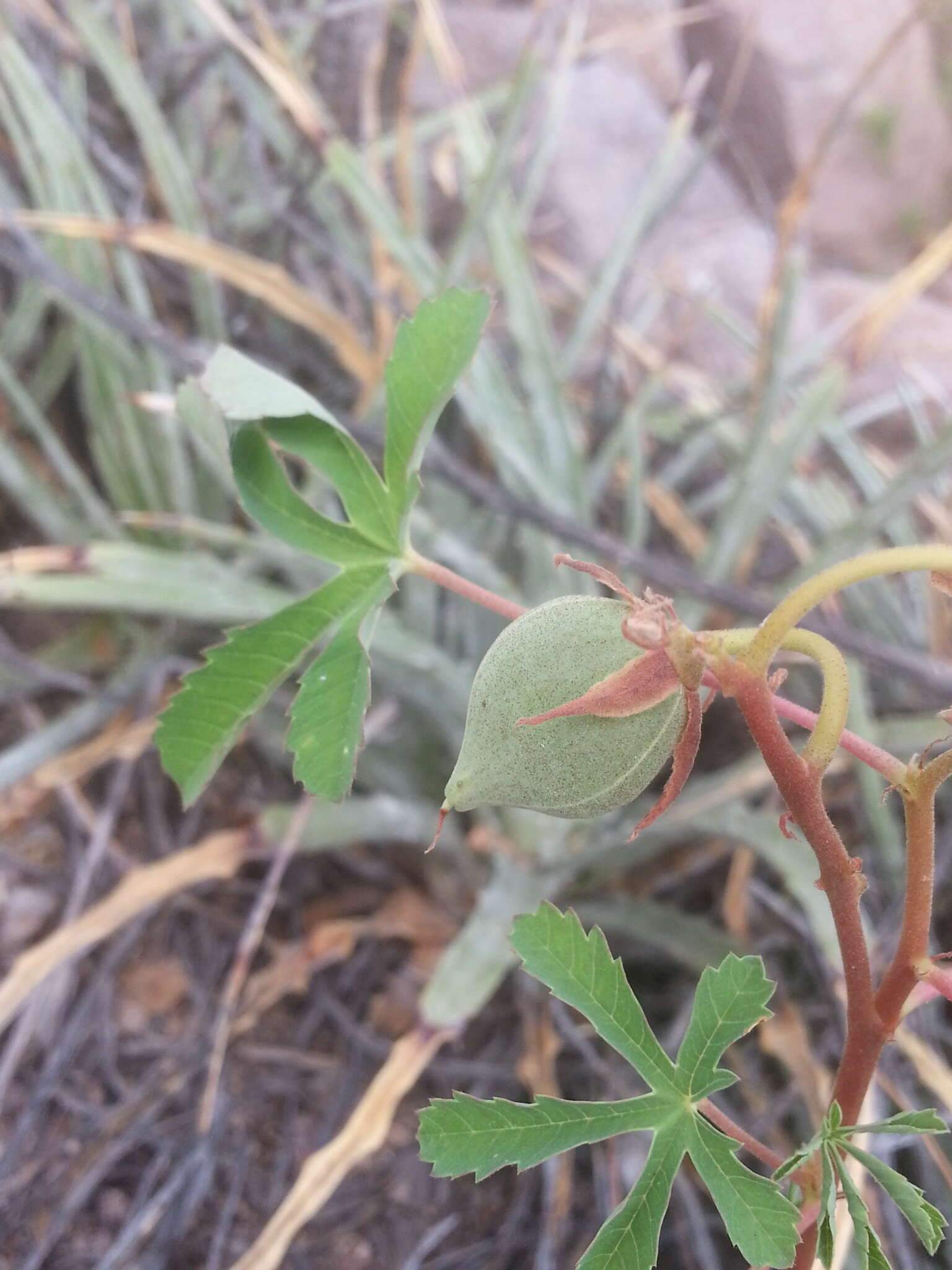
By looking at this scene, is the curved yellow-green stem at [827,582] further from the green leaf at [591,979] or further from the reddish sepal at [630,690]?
the green leaf at [591,979]

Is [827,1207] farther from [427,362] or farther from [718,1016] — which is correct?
[427,362]

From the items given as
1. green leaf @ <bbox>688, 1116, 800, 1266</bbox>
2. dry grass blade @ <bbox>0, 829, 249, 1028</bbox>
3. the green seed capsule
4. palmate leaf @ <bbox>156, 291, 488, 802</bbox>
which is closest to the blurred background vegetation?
dry grass blade @ <bbox>0, 829, 249, 1028</bbox>

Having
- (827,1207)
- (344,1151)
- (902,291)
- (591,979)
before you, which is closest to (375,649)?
(344,1151)

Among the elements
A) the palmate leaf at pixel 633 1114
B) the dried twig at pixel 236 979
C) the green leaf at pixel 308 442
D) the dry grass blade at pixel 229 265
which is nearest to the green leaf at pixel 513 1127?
the palmate leaf at pixel 633 1114

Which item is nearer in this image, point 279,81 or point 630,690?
point 630,690

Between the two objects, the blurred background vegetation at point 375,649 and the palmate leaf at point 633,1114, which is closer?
the palmate leaf at point 633,1114

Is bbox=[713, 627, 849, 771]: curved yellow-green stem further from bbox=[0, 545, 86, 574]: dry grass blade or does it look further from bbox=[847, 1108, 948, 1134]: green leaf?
bbox=[0, 545, 86, 574]: dry grass blade
